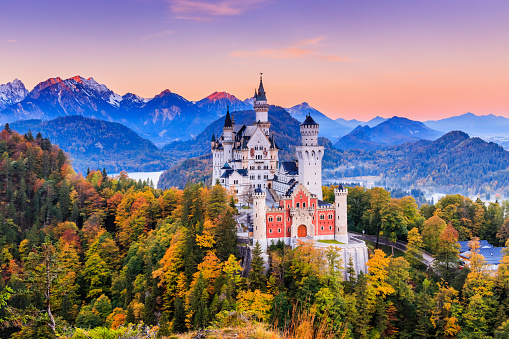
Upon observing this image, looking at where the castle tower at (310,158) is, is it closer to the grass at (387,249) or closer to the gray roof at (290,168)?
the gray roof at (290,168)

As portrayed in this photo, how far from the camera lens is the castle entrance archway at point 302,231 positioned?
48812 mm

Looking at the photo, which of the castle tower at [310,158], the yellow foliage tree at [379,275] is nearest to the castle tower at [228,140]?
the castle tower at [310,158]

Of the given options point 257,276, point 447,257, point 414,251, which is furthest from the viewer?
point 414,251

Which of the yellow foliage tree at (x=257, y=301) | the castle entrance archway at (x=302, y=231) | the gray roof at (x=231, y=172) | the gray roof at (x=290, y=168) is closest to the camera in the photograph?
the yellow foliage tree at (x=257, y=301)

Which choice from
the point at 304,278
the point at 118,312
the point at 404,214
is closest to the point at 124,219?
the point at 118,312

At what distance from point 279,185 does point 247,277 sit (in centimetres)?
2098

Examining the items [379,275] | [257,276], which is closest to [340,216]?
[379,275]

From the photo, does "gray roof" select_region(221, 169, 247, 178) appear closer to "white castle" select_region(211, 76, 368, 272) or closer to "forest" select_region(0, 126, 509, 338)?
"white castle" select_region(211, 76, 368, 272)

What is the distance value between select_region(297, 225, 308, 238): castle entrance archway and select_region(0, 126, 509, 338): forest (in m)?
2.85

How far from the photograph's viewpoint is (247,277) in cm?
4541

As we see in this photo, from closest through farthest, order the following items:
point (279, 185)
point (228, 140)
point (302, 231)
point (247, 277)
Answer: point (247, 277)
point (302, 231)
point (279, 185)
point (228, 140)

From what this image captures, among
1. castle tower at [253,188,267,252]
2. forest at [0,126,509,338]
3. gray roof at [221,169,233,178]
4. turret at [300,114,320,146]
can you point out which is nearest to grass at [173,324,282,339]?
forest at [0,126,509,338]

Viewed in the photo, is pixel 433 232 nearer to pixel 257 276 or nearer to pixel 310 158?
pixel 310 158

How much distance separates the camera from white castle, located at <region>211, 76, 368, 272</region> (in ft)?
158
